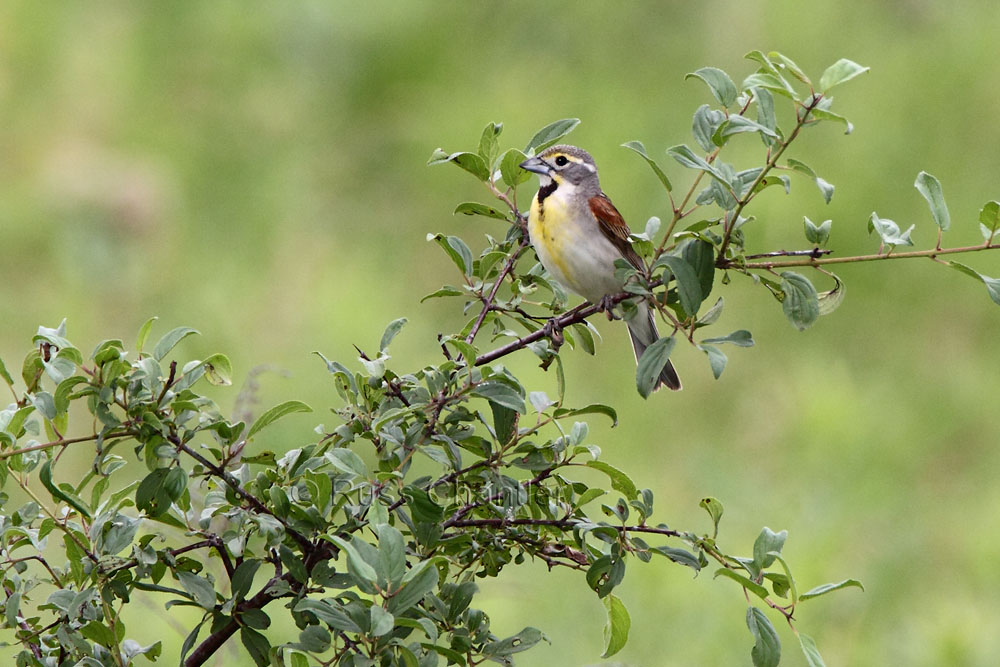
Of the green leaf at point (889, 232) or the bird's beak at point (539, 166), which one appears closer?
the green leaf at point (889, 232)

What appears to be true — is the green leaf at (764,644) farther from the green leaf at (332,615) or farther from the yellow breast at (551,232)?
the yellow breast at (551,232)

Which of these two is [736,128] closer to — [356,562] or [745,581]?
[745,581]

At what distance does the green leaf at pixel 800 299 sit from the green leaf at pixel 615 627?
1.39ft

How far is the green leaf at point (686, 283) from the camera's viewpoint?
4.90 feet

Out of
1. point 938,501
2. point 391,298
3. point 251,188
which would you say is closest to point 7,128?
point 251,188

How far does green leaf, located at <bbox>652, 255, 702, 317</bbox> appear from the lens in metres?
1.49

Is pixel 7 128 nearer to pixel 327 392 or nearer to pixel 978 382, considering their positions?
pixel 327 392

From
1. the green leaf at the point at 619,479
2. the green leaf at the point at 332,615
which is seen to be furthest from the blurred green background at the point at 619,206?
the green leaf at the point at 332,615

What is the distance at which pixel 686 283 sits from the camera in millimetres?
1500

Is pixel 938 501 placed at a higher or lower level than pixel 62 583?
higher

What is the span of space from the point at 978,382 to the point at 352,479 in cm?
477

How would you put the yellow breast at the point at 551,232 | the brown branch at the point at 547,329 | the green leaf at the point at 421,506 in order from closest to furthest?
the green leaf at the point at 421,506 → the brown branch at the point at 547,329 → the yellow breast at the point at 551,232

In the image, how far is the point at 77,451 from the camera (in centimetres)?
479

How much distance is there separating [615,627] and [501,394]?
333mm
